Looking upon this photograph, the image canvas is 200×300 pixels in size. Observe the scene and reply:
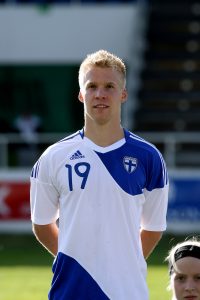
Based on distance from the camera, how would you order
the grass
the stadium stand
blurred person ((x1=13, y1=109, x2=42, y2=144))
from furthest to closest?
1. blurred person ((x1=13, y1=109, x2=42, y2=144))
2. the stadium stand
3. the grass

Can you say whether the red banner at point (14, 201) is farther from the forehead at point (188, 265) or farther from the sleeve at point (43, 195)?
the forehead at point (188, 265)

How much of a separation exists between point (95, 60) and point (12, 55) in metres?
19.9

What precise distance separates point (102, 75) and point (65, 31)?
64.8ft

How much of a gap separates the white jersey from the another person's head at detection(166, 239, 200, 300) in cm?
20

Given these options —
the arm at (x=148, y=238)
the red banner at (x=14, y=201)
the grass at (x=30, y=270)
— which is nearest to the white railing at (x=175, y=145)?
the red banner at (x=14, y=201)

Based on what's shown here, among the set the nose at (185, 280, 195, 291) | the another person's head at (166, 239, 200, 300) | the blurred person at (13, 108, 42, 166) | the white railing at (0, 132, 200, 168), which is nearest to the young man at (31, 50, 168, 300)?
the another person's head at (166, 239, 200, 300)

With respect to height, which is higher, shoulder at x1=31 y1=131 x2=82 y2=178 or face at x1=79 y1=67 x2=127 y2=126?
face at x1=79 y1=67 x2=127 y2=126

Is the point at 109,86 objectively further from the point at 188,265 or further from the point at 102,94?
the point at 188,265

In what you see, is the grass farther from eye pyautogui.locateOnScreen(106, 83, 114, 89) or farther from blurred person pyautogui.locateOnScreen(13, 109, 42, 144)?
blurred person pyautogui.locateOnScreen(13, 109, 42, 144)

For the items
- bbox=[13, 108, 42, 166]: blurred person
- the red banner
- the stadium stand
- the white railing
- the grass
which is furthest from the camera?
the stadium stand

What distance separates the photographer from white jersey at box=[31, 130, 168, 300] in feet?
16.4

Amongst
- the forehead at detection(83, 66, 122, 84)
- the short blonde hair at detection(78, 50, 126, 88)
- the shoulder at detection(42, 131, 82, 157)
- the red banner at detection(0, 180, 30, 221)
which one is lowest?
the red banner at detection(0, 180, 30, 221)

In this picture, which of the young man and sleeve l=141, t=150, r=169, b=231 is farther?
sleeve l=141, t=150, r=169, b=231

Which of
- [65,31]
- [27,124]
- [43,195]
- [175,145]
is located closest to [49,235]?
[43,195]
